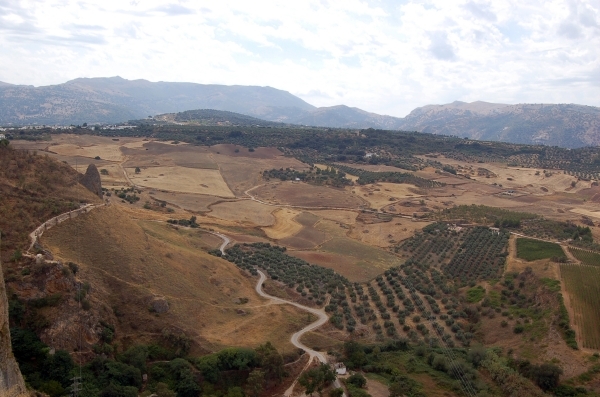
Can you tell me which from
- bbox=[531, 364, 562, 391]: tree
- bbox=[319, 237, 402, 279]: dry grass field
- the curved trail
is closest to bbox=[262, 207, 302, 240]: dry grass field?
bbox=[319, 237, 402, 279]: dry grass field

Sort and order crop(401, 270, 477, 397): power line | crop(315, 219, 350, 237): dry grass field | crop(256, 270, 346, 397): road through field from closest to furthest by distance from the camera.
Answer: crop(401, 270, 477, 397): power line
crop(256, 270, 346, 397): road through field
crop(315, 219, 350, 237): dry grass field

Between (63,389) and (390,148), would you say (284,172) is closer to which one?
(390,148)

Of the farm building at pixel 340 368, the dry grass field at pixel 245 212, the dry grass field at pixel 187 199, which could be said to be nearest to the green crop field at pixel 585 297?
the farm building at pixel 340 368

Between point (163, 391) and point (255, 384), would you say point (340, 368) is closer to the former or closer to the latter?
point (255, 384)

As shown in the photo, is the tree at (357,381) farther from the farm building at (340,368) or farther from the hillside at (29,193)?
the hillside at (29,193)

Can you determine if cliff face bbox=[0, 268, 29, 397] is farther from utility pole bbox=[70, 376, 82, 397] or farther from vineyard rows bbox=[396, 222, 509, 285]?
vineyard rows bbox=[396, 222, 509, 285]

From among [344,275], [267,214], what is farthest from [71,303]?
[267,214]
